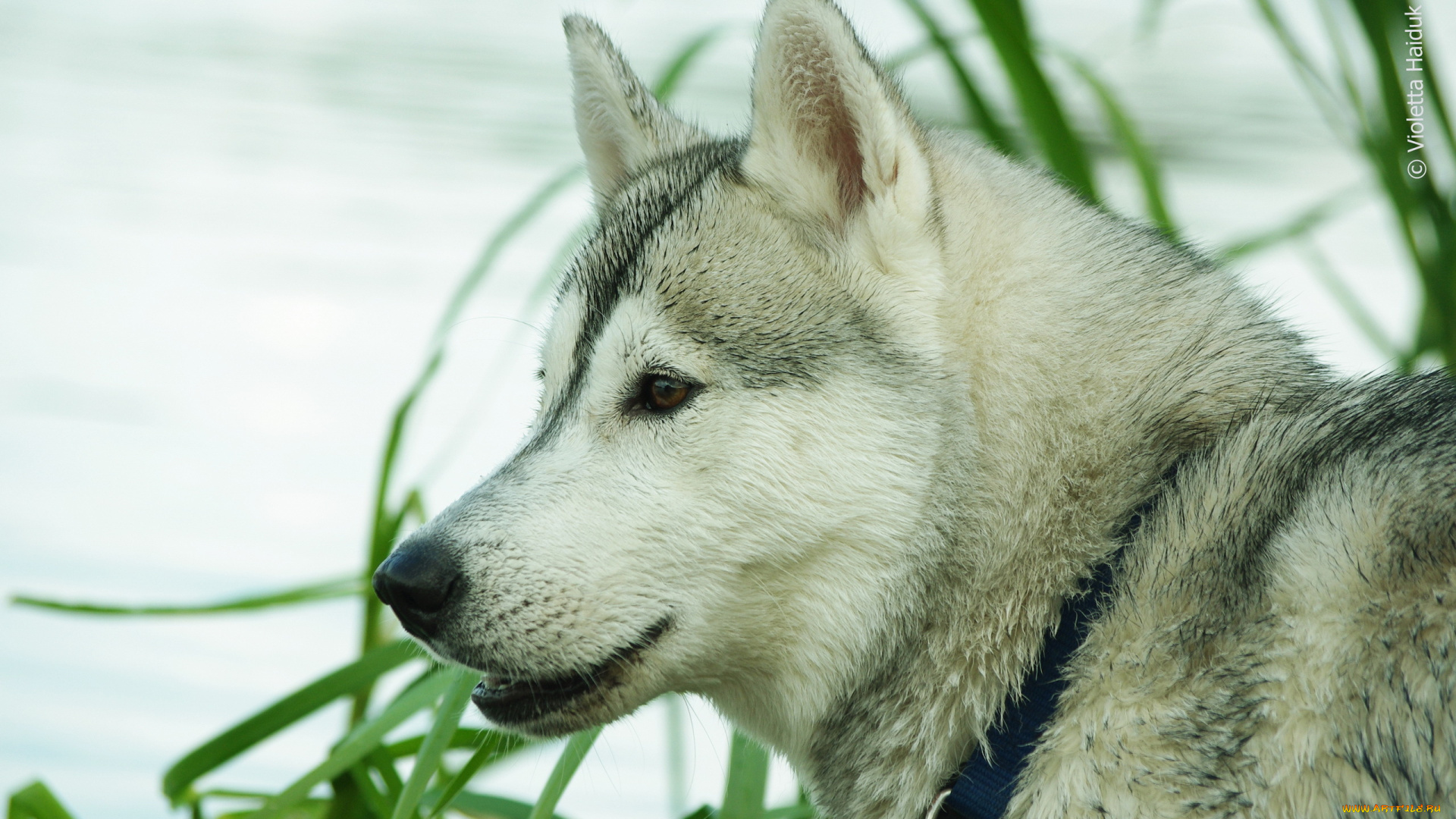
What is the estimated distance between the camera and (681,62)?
11.7ft

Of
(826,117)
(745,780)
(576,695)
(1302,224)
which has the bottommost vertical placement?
(745,780)

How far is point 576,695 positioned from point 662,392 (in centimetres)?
58

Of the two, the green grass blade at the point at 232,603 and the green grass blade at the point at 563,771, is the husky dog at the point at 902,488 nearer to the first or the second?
the green grass blade at the point at 563,771

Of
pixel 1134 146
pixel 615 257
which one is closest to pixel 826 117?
pixel 615 257

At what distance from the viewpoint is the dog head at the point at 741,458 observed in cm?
212

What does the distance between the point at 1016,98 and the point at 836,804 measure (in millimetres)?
2129

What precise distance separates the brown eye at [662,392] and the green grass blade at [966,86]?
1768 millimetres

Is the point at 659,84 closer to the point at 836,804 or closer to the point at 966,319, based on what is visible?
the point at 966,319

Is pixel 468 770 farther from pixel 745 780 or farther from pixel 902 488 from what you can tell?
pixel 902 488

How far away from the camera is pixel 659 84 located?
348cm

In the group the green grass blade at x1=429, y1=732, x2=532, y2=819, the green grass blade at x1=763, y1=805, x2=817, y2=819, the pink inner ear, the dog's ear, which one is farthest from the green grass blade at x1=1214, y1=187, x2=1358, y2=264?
the green grass blade at x1=429, y1=732, x2=532, y2=819

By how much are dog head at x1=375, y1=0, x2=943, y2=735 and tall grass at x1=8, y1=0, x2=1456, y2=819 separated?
1.45ft

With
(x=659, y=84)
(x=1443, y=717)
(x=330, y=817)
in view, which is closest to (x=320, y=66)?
(x=659, y=84)

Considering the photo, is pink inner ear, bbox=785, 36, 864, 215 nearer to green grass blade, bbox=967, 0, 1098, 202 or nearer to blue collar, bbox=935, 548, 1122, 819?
blue collar, bbox=935, 548, 1122, 819
